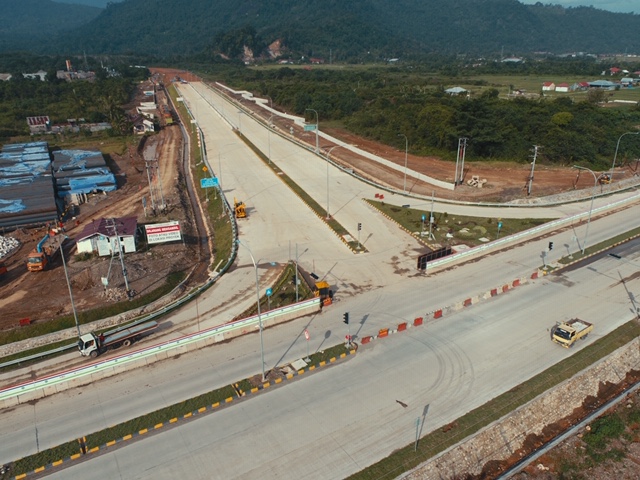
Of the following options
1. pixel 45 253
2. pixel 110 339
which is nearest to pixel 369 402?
pixel 110 339

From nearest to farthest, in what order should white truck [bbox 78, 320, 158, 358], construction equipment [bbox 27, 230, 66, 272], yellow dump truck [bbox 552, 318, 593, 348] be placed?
yellow dump truck [bbox 552, 318, 593, 348] → white truck [bbox 78, 320, 158, 358] → construction equipment [bbox 27, 230, 66, 272]

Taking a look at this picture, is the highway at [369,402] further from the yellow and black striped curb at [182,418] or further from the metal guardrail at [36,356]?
the metal guardrail at [36,356]

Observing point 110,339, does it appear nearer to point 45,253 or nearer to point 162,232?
point 162,232

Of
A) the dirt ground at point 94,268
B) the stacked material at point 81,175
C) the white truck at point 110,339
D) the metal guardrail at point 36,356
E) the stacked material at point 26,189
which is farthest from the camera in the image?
the stacked material at point 81,175

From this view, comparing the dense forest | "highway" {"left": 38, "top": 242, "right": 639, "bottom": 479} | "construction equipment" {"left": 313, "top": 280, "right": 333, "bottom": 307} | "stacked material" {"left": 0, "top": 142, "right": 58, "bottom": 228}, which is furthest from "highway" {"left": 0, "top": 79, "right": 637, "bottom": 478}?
the dense forest

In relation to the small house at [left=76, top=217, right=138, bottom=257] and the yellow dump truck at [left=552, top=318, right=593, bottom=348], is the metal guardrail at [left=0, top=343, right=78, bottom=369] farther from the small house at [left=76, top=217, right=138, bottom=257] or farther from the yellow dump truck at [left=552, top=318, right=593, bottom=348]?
the yellow dump truck at [left=552, top=318, right=593, bottom=348]

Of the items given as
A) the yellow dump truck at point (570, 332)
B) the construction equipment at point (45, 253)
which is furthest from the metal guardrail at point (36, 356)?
the yellow dump truck at point (570, 332)

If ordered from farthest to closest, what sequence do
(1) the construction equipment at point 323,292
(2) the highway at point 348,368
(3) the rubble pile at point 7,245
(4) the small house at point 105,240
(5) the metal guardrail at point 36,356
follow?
(3) the rubble pile at point 7,245 < (4) the small house at point 105,240 < (1) the construction equipment at point 323,292 < (5) the metal guardrail at point 36,356 < (2) the highway at point 348,368
